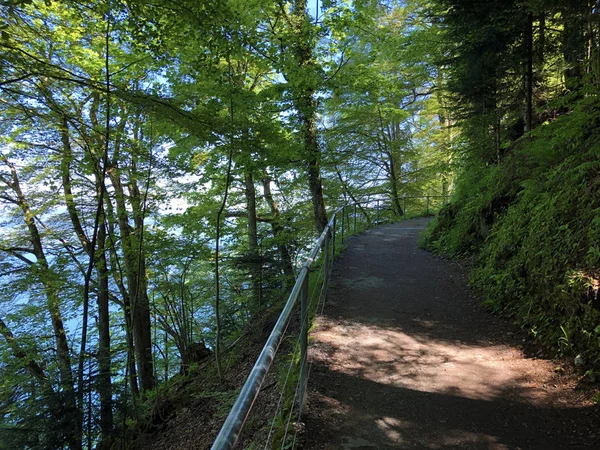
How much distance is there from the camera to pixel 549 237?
4.77m

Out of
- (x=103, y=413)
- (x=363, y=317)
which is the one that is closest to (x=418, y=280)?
(x=363, y=317)

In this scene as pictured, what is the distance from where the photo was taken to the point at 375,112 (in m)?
15.9

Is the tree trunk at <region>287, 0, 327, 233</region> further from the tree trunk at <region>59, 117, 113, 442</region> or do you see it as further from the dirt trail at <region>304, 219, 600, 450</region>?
the dirt trail at <region>304, 219, 600, 450</region>

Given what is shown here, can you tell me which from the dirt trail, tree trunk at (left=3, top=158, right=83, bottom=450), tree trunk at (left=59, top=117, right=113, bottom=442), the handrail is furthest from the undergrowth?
tree trunk at (left=3, top=158, right=83, bottom=450)

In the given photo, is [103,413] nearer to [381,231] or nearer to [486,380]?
[486,380]

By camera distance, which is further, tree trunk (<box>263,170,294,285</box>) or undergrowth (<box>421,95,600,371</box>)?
tree trunk (<box>263,170,294,285</box>)

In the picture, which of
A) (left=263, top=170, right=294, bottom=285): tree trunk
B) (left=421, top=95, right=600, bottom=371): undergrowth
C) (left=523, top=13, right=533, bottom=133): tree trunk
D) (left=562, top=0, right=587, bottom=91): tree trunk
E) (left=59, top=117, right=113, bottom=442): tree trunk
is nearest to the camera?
(left=421, top=95, right=600, bottom=371): undergrowth

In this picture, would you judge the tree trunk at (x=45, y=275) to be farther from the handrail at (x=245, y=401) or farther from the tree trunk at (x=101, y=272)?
the handrail at (x=245, y=401)

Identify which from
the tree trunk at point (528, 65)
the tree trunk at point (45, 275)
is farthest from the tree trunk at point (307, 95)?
the tree trunk at point (45, 275)

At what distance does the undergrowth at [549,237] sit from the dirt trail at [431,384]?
1.21 ft

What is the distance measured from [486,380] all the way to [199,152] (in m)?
9.80

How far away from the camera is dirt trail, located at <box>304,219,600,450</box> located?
277 centimetres

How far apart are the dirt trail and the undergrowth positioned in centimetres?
37

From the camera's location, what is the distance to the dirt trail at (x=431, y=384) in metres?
2.77
